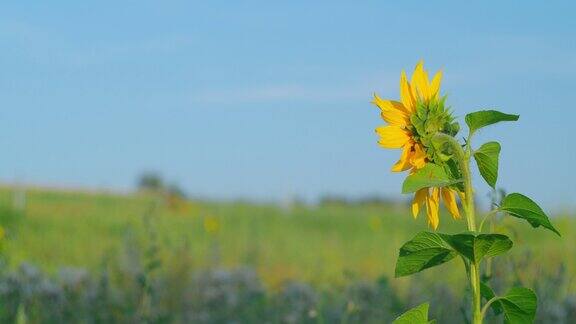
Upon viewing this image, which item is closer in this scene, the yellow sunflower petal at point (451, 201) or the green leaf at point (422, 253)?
the green leaf at point (422, 253)

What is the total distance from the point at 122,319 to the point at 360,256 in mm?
7023

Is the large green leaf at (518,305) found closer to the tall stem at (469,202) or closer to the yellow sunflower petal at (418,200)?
the tall stem at (469,202)

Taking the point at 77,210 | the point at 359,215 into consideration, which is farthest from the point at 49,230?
the point at 359,215

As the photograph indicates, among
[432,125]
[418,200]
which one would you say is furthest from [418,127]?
[418,200]

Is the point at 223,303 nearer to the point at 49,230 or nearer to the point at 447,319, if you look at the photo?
the point at 447,319

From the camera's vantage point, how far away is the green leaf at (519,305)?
5.18ft

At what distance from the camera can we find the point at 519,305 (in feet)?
5.24

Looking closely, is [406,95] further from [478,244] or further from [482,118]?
[478,244]

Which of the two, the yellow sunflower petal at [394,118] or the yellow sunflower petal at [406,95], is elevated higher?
the yellow sunflower petal at [406,95]

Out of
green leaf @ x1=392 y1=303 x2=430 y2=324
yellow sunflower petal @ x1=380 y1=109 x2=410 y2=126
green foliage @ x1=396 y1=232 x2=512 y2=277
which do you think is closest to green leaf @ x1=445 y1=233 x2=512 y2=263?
green foliage @ x1=396 y1=232 x2=512 y2=277

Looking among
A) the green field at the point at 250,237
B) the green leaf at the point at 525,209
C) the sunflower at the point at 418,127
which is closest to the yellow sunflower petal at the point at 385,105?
the sunflower at the point at 418,127

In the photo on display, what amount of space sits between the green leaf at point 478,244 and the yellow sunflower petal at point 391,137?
0.68ft

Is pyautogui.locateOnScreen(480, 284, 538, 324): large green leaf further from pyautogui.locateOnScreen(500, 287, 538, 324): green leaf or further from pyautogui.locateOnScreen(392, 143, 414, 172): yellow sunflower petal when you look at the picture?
pyautogui.locateOnScreen(392, 143, 414, 172): yellow sunflower petal

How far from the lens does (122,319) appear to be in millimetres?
4574
